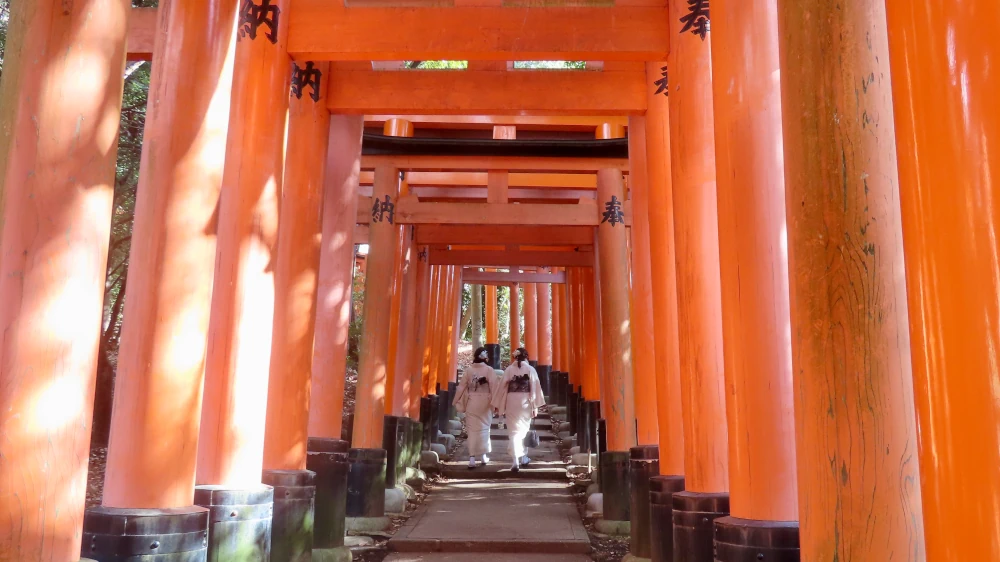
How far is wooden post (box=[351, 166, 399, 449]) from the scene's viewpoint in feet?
28.7

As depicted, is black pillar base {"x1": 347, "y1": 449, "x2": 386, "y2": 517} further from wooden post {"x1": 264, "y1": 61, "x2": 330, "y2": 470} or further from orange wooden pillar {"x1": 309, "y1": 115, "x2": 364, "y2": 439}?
wooden post {"x1": 264, "y1": 61, "x2": 330, "y2": 470}

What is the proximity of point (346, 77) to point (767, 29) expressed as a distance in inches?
143

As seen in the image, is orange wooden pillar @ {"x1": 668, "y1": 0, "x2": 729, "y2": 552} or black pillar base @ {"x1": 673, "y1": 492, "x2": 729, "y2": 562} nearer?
black pillar base @ {"x1": 673, "y1": 492, "x2": 729, "y2": 562}

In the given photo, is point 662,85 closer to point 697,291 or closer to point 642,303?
point 642,303

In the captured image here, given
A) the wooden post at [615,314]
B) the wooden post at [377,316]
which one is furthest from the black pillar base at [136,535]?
the wooden post at [615,314]

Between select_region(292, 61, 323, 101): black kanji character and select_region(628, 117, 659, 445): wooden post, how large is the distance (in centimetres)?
258

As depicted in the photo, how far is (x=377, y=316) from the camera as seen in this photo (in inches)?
360

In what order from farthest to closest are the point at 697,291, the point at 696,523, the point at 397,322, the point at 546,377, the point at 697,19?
the point at 546,377 → the point at 397,322 → the point at 697,19 → the point at 697,291 → the point at 696,523

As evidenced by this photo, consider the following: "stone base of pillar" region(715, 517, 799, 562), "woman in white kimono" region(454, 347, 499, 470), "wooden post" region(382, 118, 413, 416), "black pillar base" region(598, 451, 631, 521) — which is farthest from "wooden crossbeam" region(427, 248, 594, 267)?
"stone base of pillar" region(715, 517, 799, 562)

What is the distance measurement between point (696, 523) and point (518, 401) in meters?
7.98

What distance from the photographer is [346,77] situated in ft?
20.9

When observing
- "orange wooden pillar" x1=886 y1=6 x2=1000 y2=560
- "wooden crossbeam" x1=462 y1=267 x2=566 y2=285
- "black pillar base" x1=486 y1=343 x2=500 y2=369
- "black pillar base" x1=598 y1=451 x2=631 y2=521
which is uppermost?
"wooden crossbeam" x1=462 y1=267 x2=566 y2=285

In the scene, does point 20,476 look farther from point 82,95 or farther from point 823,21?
point 823,21

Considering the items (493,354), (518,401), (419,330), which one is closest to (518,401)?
(518,401)
